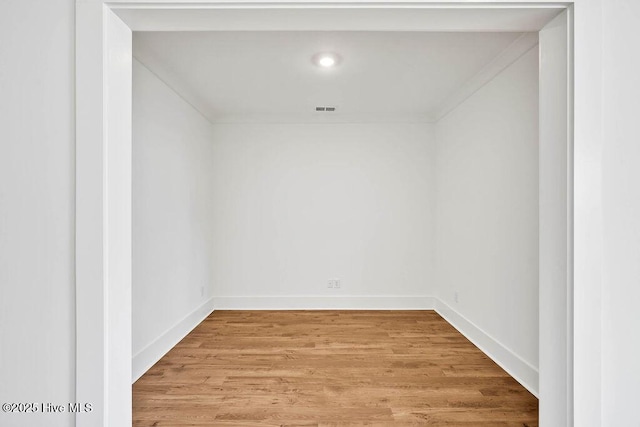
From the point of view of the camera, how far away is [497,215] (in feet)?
9.59

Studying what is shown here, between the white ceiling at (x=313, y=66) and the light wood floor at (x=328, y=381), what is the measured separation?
8.16 feet

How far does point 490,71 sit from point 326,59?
1.45m

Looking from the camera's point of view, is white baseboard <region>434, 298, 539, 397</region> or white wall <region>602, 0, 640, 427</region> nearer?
white wall <region>602, 0, 640, 427</region>

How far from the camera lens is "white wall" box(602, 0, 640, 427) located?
142 cm

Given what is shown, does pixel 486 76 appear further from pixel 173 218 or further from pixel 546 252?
pixel 173 218

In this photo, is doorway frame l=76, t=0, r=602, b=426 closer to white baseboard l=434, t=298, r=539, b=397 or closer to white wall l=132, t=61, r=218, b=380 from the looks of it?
white baseboard l=434, t=298, r=539, b=397

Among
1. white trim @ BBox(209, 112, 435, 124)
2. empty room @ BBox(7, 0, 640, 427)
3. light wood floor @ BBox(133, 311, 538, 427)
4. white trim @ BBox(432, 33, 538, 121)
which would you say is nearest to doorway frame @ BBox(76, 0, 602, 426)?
empty room @ BBox(7, 0, 640, 427)

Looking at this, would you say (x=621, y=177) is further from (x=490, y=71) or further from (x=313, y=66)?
(x=313, y=66)

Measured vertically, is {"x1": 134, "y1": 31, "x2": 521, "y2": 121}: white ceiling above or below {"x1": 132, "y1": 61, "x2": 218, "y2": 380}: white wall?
above

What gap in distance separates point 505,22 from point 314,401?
7.79 ft

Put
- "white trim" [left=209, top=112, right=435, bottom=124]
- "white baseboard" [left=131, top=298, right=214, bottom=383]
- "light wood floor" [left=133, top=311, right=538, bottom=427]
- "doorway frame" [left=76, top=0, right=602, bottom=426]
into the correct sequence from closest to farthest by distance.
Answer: "doorway frame" [left=76, top=0, right=602, bottom=426] → "light wood floor" [left=133, top=311, right=538, bottom=427] → "white baseboard" [left=131, top=298, right=214, bottom=383] → "white trim" [left=209, top=112, right=435, bottom=124]

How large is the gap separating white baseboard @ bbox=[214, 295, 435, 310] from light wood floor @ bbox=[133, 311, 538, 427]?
72 centimetres

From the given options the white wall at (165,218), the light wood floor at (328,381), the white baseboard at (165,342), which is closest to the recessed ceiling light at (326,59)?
the white wall at (165,218)

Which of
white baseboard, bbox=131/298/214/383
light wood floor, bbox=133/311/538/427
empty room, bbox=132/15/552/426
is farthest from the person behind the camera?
white baseboard, bbox=131/298/214/383
